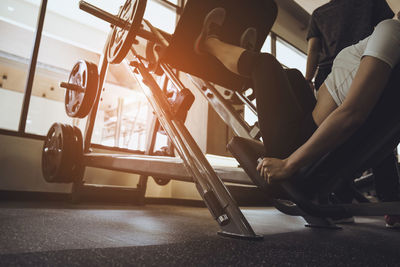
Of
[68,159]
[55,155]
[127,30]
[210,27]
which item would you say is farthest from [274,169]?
[55,155]

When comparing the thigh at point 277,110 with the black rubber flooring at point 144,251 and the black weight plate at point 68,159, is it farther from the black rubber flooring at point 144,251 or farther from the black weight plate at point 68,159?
the black weight plate at point 68,159

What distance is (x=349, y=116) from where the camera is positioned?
687mm

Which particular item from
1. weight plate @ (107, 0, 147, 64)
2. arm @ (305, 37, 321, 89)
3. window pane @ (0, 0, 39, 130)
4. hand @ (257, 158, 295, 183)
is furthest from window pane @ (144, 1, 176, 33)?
hand @ (257, 158, 295, 183)

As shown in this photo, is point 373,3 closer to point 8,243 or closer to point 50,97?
point 8,243

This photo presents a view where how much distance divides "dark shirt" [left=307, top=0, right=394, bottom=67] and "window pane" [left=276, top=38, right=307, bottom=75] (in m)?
3.04

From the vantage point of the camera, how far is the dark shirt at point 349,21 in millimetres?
1316

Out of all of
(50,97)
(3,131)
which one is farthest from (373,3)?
(50,97)

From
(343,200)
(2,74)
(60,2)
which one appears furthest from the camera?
(60,2)

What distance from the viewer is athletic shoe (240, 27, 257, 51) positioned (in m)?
1.25

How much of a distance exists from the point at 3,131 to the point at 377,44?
2199mm

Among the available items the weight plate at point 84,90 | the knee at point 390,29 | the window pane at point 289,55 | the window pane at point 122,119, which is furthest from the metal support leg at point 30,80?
the window pane at point 289,55

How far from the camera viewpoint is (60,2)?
146 inches

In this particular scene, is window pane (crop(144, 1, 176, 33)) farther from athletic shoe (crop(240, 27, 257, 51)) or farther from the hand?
the hand

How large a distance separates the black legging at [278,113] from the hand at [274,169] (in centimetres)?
3
